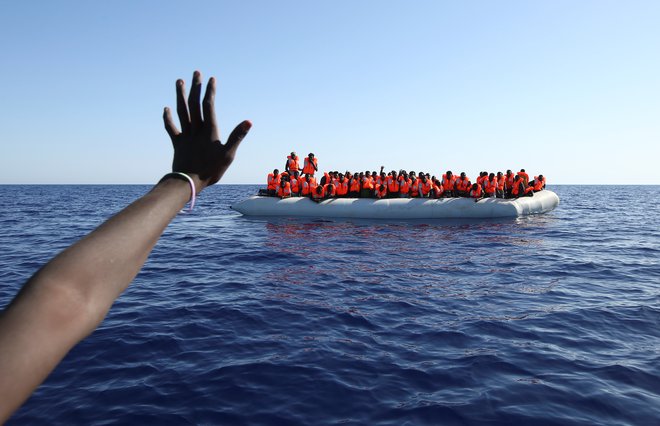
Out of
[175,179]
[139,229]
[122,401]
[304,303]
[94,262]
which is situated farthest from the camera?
[304,303]

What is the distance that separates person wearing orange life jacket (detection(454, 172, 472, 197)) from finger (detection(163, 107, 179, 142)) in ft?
71.1

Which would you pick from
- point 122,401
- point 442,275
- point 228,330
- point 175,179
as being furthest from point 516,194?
point 175,179

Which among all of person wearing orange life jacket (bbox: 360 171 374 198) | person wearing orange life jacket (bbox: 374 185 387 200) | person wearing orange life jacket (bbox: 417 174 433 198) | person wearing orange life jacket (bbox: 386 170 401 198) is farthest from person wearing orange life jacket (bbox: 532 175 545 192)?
person wearing orange life jacket (bbox: 360 171 374 198)

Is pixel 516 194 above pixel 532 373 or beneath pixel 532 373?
above

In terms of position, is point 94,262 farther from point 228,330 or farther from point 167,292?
point 167,292

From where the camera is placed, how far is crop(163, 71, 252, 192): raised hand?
1649 mm

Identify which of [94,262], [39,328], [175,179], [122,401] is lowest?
[122,401]

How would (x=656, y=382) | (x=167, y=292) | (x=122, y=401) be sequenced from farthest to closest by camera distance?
(x=167, y=292), (x=656, y=382), (x=122, y=401)

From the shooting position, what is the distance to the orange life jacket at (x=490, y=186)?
21.8m

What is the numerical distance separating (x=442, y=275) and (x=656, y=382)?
5.11 meters

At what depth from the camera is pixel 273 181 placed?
22297 millimetres

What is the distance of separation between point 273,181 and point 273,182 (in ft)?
0.22

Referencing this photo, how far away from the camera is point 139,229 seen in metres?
1.38

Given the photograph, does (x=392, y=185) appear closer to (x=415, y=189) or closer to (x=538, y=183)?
(x=415, y=189)
